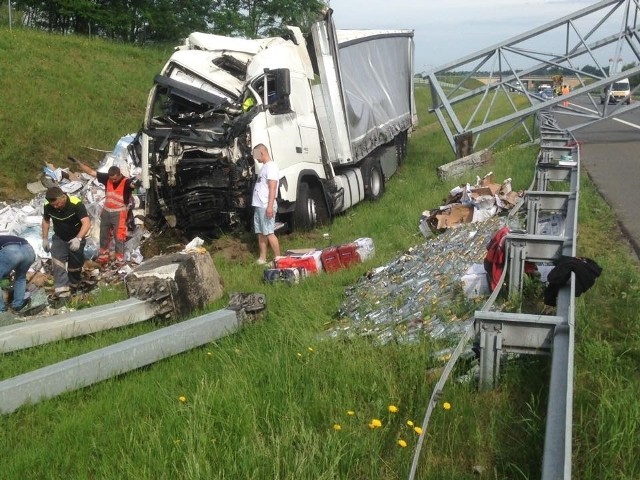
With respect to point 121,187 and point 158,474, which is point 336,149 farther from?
point 158,474

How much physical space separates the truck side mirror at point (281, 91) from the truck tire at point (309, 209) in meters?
1.29

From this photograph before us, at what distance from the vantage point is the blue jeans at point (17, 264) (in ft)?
28.2

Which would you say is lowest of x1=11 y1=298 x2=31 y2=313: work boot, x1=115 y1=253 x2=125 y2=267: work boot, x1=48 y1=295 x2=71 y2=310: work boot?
x1=48 y1=295 x2=71 y2=310: work boot

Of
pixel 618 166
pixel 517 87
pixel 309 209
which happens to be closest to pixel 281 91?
pixel 309 209

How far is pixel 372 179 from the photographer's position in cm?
1518

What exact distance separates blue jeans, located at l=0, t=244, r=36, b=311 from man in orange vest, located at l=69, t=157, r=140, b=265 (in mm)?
2038

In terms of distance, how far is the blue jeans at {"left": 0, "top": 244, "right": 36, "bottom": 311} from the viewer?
8.59 metres

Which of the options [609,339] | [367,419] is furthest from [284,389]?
[609,339]

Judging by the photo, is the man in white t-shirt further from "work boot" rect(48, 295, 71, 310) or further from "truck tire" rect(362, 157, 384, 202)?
"truck tire" rect(362, 157, 384, 202)

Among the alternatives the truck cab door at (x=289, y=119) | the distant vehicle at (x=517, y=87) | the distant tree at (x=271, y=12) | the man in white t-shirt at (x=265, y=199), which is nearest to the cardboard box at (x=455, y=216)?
the man in white t-shirt at (x=265, y=199)

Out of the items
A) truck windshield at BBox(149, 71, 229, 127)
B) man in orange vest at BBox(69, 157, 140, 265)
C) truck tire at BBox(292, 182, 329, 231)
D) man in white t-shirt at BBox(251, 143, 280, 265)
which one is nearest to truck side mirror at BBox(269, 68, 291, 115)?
truck windshield at BBox(149, 71, 229, 127)

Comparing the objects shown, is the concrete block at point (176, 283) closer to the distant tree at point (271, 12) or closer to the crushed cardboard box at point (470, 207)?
the crushed cardboard box at point (470, 207)

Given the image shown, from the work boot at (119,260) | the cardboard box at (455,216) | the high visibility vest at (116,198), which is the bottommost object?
the work boot at (119,260)

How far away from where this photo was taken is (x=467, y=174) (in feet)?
48.6
